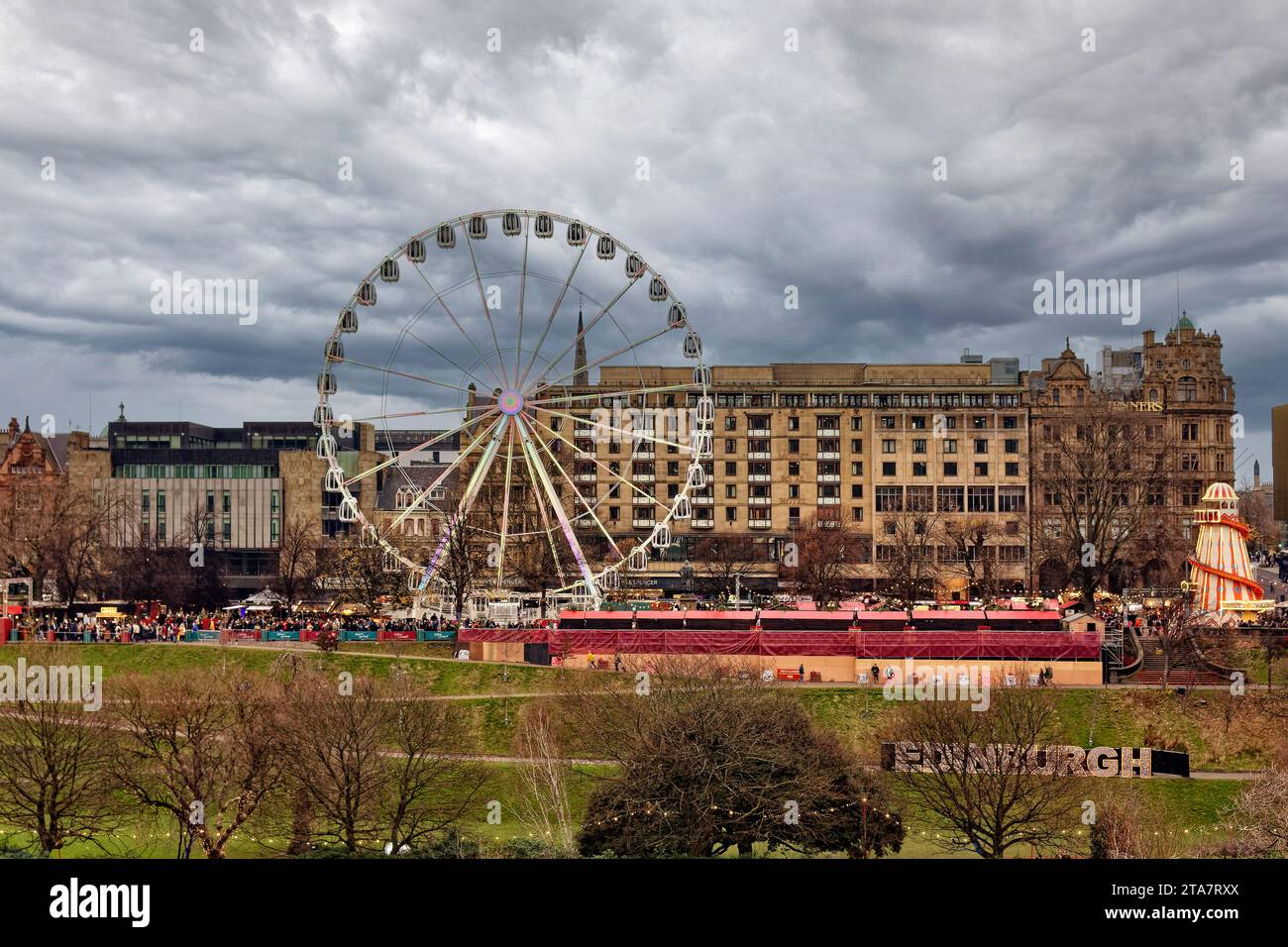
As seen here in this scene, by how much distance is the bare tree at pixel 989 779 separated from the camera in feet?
136

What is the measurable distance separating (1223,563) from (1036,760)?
126 ft

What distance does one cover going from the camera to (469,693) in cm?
6425

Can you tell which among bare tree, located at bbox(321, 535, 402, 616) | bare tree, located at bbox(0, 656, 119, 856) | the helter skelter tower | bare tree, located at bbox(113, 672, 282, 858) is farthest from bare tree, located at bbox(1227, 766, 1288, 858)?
bare tree, located at bbox(321, 535, 402, 616)

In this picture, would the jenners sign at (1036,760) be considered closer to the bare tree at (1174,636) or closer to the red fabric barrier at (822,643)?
the bare tree at (1174,636)

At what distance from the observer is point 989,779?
44219 mm

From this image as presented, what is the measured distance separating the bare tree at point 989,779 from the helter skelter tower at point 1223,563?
31801 millimetres

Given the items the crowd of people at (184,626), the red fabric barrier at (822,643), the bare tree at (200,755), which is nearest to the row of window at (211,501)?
the crowd of people at (184,626)

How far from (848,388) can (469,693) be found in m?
73.0

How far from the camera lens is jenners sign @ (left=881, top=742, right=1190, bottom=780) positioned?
1732 inches

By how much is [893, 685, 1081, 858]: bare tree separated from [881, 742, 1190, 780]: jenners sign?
0.08 meters

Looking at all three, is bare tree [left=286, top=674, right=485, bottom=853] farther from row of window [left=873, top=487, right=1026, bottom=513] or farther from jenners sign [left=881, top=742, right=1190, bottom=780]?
row of window [left=873, top=487, right=1026, bottom=513]

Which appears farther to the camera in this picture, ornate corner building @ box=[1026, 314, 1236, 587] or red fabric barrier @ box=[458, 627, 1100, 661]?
ornate corner building @ box=[1026, 314, 1236, 587]
